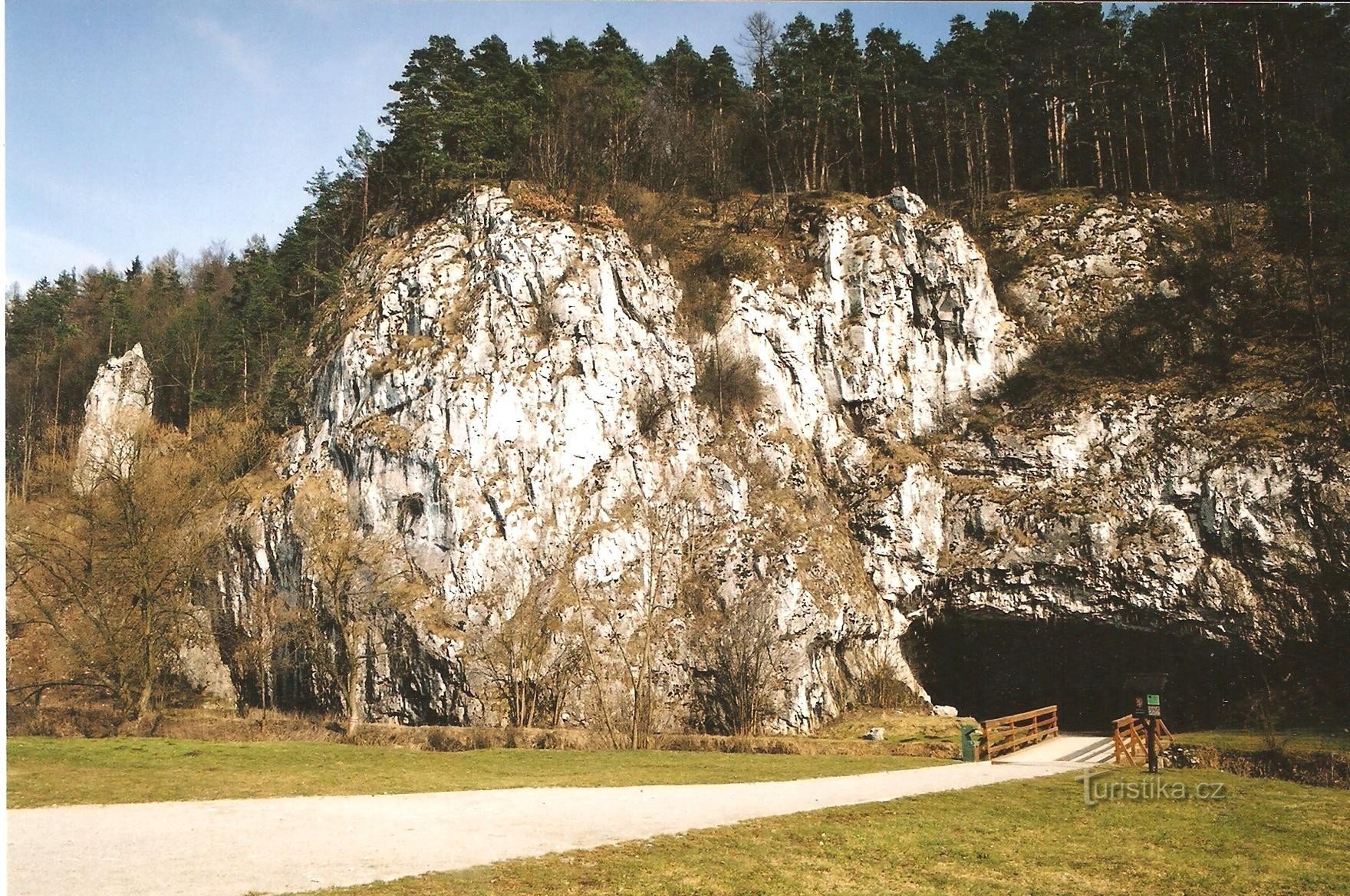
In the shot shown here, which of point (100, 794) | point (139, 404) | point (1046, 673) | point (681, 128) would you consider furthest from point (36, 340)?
point (1046, 673)

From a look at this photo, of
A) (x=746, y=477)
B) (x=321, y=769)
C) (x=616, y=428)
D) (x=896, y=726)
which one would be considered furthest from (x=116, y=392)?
(x=896, y=726)

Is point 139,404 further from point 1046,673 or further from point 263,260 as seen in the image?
point 1046,673

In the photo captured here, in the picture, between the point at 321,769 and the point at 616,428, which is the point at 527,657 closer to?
the point at 616,428

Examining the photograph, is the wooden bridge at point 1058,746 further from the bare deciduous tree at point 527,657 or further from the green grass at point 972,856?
the bare deciduous tree at point 527,657

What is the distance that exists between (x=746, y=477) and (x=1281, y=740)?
71.2 feet

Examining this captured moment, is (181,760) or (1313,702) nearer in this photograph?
(181,760)

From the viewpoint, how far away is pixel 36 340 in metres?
61.2

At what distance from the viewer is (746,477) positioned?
40719 mm

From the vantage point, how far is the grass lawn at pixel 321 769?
52.8 ft

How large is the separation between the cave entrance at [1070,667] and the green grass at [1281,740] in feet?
12.3

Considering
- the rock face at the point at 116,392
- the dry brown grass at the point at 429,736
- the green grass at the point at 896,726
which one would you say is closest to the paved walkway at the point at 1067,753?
the dry brown grass at the point at 429,736

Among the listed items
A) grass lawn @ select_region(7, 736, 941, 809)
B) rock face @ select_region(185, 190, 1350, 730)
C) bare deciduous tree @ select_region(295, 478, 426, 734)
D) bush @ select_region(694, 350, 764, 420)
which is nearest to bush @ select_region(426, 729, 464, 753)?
grass lawn @ select_region(7, 736, 941, 809)

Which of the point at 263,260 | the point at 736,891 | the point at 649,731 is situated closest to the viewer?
the point at 736,891

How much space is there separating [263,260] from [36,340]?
18.0 m
